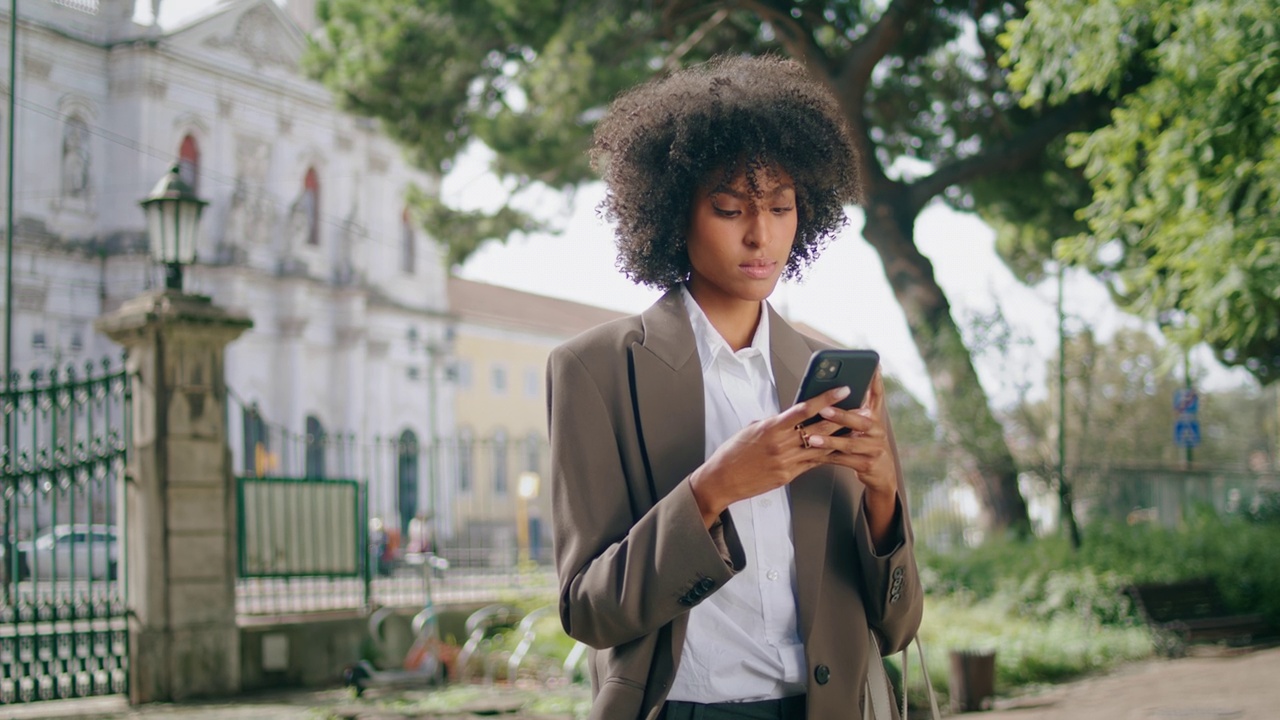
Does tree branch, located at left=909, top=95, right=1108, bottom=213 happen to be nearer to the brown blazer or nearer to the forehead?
the forehead

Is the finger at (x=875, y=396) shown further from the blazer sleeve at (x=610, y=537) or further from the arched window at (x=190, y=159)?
the arched window at (x=190, y=159)

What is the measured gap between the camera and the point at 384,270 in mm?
45594

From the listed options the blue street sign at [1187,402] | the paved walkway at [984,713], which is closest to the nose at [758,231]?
the paved walkway at [984,713]

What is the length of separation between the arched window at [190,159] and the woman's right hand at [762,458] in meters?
35.4

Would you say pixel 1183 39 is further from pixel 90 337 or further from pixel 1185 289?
pixel 90 337

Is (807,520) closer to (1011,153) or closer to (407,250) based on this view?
(1011,153)

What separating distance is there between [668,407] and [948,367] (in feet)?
48.1

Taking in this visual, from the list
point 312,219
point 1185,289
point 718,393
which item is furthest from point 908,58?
point 312,219

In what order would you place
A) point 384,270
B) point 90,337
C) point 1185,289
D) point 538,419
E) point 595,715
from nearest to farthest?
point 595,715
point 1185,289
point 90,337
point 384,270
point 538,419

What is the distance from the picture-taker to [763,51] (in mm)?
15844

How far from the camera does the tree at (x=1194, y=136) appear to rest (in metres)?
7.17

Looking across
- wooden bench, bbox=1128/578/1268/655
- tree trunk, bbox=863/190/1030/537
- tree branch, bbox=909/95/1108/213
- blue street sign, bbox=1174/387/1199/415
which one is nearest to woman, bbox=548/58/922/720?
wooden bench, bbox=1128/578/1268/655

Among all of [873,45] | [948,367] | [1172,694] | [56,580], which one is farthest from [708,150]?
[948,367]

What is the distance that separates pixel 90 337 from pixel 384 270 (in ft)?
47.7
